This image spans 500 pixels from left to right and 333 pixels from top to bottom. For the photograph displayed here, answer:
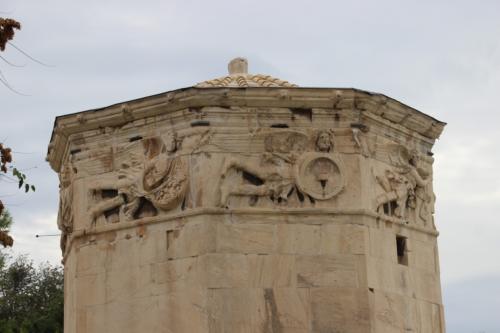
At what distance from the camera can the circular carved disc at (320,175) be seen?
12.6 meters

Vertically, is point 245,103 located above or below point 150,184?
above

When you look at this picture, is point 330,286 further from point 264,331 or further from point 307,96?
point 307,96

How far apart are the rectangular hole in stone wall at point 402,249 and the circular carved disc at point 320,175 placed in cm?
124

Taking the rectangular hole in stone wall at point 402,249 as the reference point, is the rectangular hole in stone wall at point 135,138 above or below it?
above

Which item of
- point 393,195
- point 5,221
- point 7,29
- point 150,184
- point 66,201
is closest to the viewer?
point 7,29

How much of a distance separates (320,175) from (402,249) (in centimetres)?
159

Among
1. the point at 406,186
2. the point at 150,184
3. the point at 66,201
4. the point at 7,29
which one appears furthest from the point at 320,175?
the point at 7,29

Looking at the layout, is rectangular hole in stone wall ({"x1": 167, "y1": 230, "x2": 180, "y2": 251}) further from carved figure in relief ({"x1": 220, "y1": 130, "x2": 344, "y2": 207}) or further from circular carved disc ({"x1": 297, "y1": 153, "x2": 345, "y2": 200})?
circular carved disc ({"x1": 297, "y1": 153, "x2": 345, "y2": 200})

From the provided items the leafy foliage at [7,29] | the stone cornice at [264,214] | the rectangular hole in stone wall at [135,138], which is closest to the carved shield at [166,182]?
the stone cornice at [264,214]

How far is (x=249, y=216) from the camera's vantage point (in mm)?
12344

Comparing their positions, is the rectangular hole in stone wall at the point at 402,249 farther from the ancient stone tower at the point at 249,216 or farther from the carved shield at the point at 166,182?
the carved shield at the point at 166,182

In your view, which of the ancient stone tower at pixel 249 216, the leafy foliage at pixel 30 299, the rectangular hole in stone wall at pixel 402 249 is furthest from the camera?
the leafy foliage at pixel 30 299

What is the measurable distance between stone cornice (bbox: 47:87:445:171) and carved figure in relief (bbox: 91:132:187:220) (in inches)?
17.1

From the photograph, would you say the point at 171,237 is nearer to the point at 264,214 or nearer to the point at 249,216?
the point at 249,216
